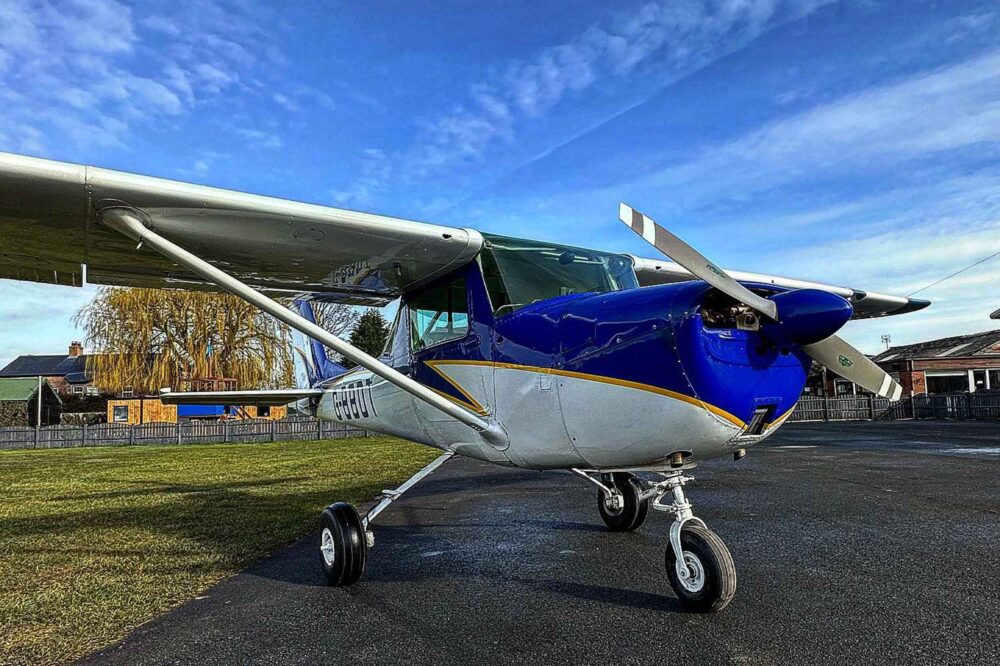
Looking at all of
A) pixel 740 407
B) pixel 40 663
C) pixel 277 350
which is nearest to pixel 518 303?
pixel 740 407

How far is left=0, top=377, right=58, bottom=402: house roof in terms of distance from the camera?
5144cm

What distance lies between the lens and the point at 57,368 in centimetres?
7425

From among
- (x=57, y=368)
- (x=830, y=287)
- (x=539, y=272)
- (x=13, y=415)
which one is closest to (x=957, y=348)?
(x=830, y=287)

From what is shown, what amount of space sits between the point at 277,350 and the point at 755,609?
38308mm

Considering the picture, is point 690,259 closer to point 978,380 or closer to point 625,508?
point 625,508

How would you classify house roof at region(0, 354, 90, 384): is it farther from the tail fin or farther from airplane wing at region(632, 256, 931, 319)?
airplane wing at region(632, 256, 931, 319)

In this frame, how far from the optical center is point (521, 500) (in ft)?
30.0

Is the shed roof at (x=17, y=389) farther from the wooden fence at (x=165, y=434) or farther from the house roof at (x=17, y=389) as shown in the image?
the wooden fence at (x=165, y=434)

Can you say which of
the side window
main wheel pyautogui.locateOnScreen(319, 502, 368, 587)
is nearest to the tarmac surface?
main wheel pyautogui.locateOnScreen(319, 502, 368, 587)

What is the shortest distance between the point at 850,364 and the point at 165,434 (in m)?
33.7

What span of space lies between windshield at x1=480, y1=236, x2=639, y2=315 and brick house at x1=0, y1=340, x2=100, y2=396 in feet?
250

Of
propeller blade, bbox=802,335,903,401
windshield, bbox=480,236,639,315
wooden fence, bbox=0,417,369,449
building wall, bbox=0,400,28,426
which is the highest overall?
windshield, bbox=480,236,639,315

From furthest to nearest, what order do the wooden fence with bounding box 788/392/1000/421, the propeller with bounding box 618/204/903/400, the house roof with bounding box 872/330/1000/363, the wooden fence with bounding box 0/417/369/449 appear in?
1. the house roof with bounding box 872/330/1000/363
2. the wooden fence with bounding box 0/417/369/449
3. the wooden fence with bounding box 788/392/1000/421
4. the propeller with bounding box 618/204/903/400

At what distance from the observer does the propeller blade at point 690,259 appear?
3.40 metres
